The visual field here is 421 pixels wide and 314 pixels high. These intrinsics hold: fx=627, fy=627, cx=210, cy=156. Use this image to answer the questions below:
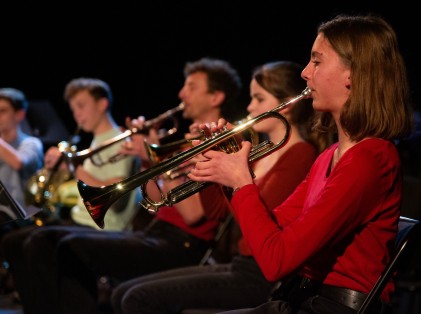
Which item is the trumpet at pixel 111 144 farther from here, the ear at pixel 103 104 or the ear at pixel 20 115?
the ear at pixel 20 115

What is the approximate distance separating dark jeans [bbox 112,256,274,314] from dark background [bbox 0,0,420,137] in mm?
2644

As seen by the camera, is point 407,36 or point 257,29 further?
point 257,29

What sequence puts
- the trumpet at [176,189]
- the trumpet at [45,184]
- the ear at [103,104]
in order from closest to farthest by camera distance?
the trumpet at [176,189], the trumpet at [45,184], the ear at [103,104]

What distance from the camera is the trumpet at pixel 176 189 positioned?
1917mm

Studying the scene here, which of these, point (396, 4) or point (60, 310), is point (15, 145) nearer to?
point (60, 310)

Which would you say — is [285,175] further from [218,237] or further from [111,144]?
[111,144]

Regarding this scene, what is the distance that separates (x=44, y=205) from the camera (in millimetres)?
4344

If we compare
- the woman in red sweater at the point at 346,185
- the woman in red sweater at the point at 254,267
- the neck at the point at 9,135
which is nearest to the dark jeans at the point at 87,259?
the woman in red sweater at the point at 254,267

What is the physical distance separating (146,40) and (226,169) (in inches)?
163

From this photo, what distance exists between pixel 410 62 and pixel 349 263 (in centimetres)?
327

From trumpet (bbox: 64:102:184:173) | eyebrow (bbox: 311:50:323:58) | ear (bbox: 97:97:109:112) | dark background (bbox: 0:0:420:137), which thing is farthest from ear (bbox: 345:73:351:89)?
dark background (bbox: 0:0:420:137)

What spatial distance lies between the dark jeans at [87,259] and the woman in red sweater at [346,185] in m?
1.31

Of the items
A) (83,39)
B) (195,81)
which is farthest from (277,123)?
(83,39)

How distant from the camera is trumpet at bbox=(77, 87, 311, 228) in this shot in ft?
6.29
